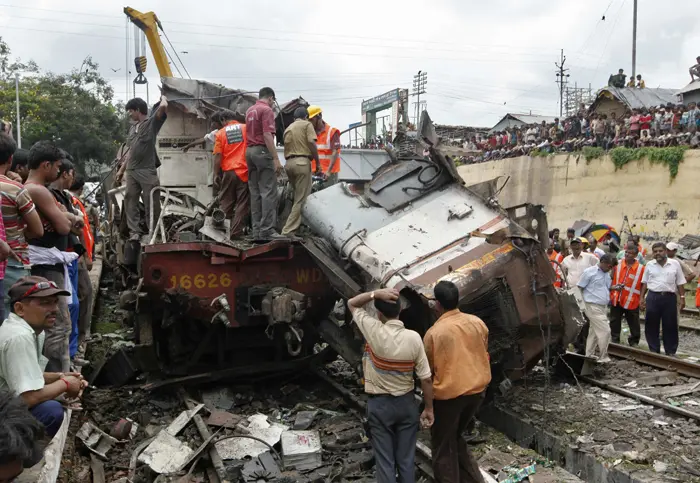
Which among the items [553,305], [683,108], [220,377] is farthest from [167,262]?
[683,108]

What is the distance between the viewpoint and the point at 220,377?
7.01m

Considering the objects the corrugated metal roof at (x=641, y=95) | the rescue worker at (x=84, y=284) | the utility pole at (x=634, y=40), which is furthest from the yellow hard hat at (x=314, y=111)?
the utility pole at (x=634, y=40)

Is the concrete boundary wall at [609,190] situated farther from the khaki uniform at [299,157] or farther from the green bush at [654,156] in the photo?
the khaki uniform at [299,157]

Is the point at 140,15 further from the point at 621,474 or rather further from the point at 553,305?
the point at 621,474

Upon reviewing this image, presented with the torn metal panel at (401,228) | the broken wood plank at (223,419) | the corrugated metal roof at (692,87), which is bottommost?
the broken wood plank at (223,419)

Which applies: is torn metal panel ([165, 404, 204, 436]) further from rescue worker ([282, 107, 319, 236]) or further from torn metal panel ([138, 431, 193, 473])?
rescue worker ([282, 107, 319, 236])

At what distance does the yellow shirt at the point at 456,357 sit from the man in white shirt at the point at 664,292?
5690 mm

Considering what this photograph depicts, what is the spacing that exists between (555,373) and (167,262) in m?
4.95

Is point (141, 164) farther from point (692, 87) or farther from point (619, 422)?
point (692, 87)

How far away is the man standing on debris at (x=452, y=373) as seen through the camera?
429cm

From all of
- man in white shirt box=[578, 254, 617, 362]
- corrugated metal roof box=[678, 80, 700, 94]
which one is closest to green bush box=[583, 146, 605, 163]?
corrugated metal roof box=[678, 80, 700, 94]

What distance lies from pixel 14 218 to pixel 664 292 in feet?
26.7

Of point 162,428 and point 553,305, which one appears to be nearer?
point 553,305

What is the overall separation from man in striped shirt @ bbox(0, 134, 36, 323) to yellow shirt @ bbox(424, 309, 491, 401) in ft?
9.02
